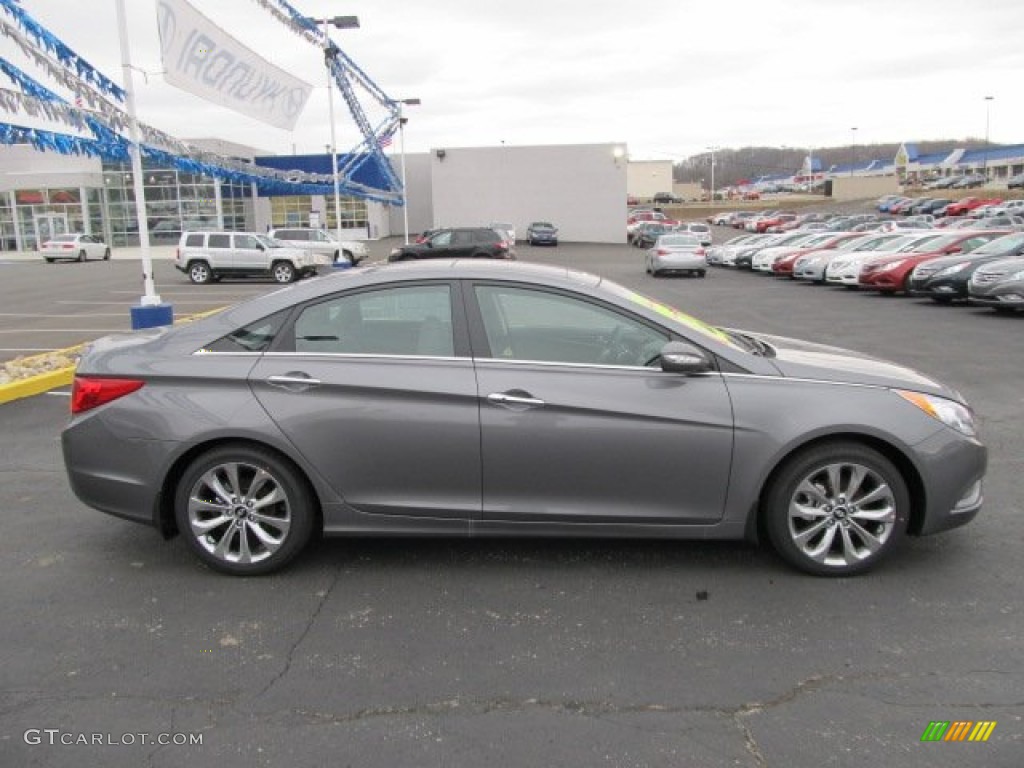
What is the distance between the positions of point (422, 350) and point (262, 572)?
1373 mm

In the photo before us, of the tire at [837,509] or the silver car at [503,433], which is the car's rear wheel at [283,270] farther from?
the tire at [837,509]

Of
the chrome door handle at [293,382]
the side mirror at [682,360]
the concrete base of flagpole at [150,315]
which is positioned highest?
the side mirror at [682,360]

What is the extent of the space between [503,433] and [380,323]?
875 mm

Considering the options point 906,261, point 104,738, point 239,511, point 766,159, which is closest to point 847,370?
point 239,511

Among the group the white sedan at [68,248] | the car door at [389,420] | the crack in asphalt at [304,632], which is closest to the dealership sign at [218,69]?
the car door at [389,420]

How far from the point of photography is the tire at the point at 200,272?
2688 centimetres

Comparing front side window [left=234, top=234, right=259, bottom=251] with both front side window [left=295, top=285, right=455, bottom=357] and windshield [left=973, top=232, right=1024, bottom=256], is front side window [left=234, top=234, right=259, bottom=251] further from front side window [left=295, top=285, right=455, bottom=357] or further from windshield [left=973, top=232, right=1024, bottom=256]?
front side window [left=295, top=285, right=455, bottom=357]

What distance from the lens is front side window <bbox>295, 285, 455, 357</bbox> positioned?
410 centimetres

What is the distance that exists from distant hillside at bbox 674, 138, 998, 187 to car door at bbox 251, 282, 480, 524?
16931cm

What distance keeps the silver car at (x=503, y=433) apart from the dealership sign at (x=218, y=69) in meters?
8.05

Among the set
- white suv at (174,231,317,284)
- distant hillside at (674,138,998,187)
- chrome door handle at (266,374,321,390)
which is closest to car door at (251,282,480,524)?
chrome door handle at (266,374,321,390)

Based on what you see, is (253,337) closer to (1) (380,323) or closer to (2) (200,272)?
(1) (380,323)

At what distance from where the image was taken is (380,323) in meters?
4.16

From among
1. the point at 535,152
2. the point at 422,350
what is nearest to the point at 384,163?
the point at 535,152
